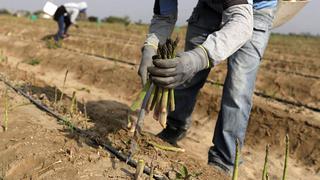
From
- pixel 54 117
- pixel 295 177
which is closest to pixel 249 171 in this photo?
pixel 295 177

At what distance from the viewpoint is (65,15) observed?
10.8m

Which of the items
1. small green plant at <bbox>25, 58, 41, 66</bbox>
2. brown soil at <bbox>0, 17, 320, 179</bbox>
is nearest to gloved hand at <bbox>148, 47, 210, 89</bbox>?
brown soil at <bbox>0, 17, 320, 179</bbox>

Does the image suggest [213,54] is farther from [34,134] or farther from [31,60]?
[31,60]

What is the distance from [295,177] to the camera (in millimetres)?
3506

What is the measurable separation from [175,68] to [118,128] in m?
1.32

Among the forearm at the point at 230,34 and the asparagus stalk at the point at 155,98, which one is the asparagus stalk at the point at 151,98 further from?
the forearm at the point at 230,34

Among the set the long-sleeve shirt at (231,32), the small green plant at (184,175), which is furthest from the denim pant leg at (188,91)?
the small green plant at (184,175)

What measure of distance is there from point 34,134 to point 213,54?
1.42 metres

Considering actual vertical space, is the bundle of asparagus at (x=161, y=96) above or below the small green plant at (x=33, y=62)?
above

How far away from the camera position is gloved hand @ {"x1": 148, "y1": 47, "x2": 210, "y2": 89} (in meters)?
1.67

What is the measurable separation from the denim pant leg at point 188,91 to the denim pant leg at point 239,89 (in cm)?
38

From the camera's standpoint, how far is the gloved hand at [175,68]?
167cm

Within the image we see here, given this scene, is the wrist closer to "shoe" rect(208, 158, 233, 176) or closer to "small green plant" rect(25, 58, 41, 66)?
"shoe" rect(208, 158, 233, 176)

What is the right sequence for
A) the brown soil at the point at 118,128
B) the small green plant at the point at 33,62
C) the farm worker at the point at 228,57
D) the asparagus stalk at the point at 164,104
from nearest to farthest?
the asparagus stalk at the point at 164,104 < the brown soil at the point at 118,128 < the farm worker at the point at 228,57 < the small green plant at the point at 33,62
